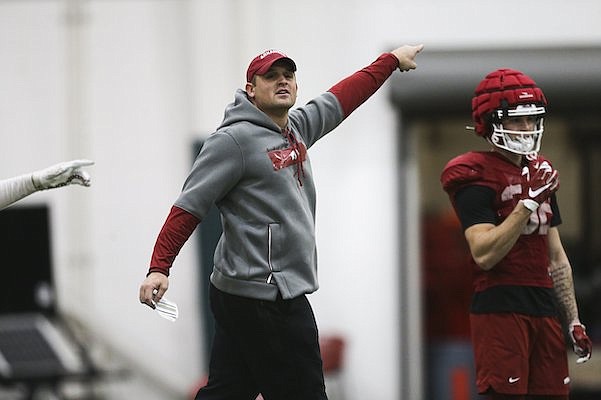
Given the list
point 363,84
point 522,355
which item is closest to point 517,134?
point 363,84

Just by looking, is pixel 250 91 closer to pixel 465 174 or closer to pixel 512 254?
pixel 465 174

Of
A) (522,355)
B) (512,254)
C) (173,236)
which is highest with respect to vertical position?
(173,236)

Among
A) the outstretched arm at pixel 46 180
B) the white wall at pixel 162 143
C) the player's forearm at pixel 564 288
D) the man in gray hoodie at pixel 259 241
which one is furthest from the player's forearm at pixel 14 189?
the white wall at pixel 162 143

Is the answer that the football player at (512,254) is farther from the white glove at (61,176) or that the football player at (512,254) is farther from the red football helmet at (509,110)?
the white glove at (61,176)

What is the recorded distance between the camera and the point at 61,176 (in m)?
3.70

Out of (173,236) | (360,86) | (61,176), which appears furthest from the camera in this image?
(360,86)

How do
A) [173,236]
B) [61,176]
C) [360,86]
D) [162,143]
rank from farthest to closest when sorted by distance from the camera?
[162,143] → [360,86] → [61,176] → [173,236]

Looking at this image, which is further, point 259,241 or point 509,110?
point 509,110

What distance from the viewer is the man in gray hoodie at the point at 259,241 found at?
11.8 ft

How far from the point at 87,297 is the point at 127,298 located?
24cm

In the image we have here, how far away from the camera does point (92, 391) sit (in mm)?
7109

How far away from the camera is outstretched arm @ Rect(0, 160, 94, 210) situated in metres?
3.69

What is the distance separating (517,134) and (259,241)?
858mm

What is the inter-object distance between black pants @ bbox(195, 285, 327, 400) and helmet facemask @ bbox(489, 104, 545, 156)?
2.56 feet
